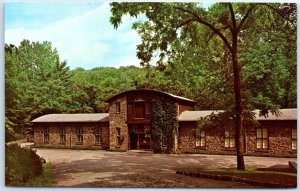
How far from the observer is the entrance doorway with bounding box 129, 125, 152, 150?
5.27 m

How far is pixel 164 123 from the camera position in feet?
17.2

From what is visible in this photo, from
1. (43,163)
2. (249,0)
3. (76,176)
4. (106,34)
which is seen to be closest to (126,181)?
(76,176)

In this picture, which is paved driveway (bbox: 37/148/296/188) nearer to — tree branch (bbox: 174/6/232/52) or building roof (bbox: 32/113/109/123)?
building roof (bbox: 32/113/109/123)

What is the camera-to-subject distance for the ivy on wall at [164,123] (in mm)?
5219

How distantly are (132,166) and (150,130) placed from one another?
43 cm

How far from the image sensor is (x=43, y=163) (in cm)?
518

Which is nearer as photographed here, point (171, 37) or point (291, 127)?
point (291, 127)

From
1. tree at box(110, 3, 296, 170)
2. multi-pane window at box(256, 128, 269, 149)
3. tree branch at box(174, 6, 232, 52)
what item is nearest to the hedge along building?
multi-pane window at box(256, 128, 269, 149)

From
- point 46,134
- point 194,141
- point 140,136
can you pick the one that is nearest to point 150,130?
point 140,136

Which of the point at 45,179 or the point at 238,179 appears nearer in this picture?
the point at 238,179

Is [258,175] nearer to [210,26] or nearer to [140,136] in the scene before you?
[140,136]

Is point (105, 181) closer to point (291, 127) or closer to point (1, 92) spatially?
point (1, 92)

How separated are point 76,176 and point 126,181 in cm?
53

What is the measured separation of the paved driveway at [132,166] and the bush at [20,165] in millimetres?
117
